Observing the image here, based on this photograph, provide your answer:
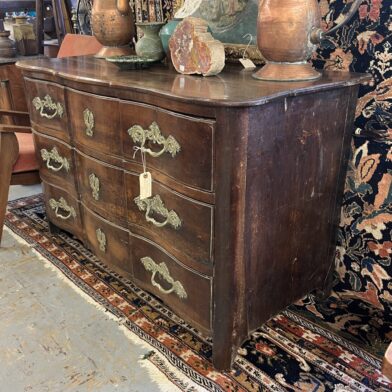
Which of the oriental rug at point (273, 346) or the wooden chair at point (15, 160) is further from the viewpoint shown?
the wooden chair at point (15, 160)

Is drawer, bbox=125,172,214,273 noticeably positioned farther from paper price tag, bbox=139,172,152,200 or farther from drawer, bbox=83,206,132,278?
drawer, bbox=83,206,132,278

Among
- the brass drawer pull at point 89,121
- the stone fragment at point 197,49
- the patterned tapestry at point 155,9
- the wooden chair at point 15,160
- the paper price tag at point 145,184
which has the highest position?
the patterned tapestry at point 155,9

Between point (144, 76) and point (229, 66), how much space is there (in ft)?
1.16

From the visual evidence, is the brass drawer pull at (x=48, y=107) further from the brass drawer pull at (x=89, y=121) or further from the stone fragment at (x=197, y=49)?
the stone fragment at (x=197, y=49)

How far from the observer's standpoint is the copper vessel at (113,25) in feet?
5.87

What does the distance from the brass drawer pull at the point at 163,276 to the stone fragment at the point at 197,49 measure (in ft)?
2.14

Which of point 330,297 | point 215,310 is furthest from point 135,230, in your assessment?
point 330,297

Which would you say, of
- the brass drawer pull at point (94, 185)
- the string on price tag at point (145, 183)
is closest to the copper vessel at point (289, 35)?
the string on price tag at point (145, 183)

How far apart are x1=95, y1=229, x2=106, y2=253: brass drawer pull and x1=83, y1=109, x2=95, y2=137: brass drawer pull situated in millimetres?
403

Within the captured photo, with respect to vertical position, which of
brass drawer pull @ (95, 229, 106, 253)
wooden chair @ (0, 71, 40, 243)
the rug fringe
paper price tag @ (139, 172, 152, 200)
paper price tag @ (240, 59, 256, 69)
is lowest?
the rug fringe

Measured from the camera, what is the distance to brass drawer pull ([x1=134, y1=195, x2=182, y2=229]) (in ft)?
4.23

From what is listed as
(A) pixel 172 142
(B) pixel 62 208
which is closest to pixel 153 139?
(A) pixel 172 142

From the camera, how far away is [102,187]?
1585mm

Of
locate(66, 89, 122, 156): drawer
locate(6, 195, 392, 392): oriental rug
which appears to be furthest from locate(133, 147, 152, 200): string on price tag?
locate(6, 195, 392, 392): oriental rug
